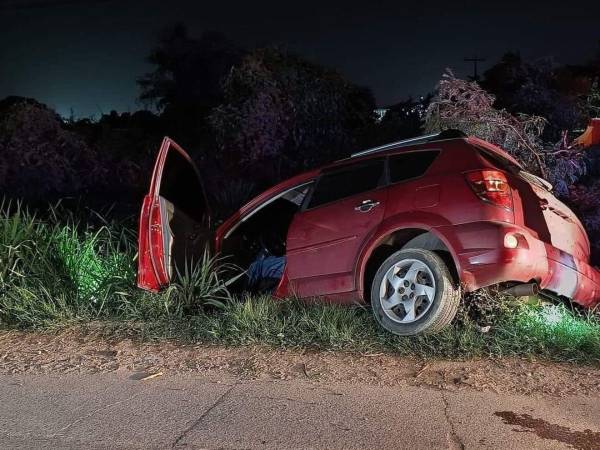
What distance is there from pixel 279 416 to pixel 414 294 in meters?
1.74

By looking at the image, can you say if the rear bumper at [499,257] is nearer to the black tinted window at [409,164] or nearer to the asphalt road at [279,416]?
the black tinted window at [409,164]

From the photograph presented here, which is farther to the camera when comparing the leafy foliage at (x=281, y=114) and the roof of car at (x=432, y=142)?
the leafy foliage at (x=281, y=114)

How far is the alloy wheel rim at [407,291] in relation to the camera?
555 centimetres

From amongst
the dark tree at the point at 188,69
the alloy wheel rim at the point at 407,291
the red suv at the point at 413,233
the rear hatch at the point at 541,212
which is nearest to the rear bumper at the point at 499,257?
the red suv at the point at 413,233

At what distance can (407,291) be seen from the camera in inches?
222

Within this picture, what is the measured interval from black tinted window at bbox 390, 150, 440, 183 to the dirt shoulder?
159 centimetres

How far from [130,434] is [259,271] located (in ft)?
12.2

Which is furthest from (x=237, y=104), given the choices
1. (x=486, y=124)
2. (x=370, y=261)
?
(x=370, y=261)

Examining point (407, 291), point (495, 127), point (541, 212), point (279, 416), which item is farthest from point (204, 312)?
point (495, 127)

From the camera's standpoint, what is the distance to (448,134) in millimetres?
6047

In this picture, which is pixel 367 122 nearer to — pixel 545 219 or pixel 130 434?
pixel 545 219

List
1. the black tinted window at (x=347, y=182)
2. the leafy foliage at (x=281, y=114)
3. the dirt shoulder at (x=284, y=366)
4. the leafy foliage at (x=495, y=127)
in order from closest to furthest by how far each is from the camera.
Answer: the dirt shoulder at (x=284, y=366), the black tinted window at (x=347, y=182), the leafy foliage at (x=495, y=127), the leafy foliage at (x=281, y=114)

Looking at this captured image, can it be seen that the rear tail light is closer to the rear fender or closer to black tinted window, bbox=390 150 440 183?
the rear fender

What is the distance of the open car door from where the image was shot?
6379 mm
